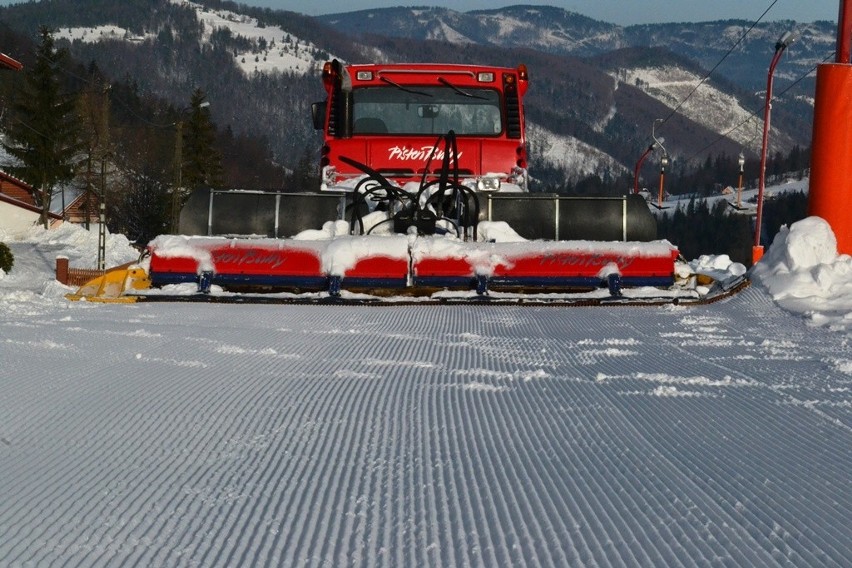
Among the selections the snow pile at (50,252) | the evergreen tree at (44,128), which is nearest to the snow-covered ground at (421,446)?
the snow pile at (50,252)

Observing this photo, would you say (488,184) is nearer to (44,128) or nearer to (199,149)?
(44,128)

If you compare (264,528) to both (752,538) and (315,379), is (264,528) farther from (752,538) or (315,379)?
(315,379)

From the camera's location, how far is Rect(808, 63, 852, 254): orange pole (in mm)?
9477

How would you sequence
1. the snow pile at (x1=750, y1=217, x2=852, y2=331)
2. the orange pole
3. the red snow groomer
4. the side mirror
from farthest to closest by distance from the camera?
the side mirror, the orange pole, the red snow groomer, the snow pile at (x1=750, y1=217, x2=852, y2=331)

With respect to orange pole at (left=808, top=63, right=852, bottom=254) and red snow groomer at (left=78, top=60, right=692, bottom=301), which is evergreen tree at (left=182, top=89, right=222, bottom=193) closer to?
red snow groomer at (left=78, top=60, right=692, bottom=301)

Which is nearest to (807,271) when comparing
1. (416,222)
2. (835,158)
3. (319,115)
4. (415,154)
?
(835,158)

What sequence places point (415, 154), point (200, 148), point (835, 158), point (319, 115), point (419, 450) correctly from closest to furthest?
point (419, 450) → point (835, 158) → point (415, 154) → point (319, 115) → point (200, 148)

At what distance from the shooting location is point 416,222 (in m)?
8.88

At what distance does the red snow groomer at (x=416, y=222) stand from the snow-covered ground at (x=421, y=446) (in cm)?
157

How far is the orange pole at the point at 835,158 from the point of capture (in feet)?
31.1

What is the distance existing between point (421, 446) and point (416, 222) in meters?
5.45

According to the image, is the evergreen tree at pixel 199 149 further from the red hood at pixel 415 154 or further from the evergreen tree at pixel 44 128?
the red hood at pixel 415 154

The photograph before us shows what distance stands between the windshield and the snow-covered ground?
440 centimetres

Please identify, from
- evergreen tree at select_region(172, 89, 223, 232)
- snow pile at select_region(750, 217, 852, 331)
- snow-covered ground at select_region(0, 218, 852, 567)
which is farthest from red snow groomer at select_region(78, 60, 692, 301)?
evergreen tree at select_region(172, 89, 223, 232)
